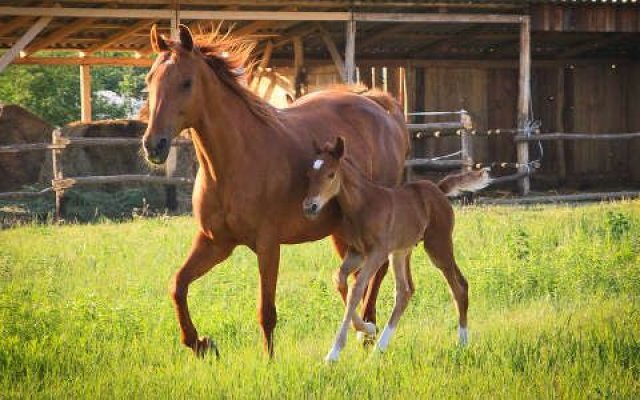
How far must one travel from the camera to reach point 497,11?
70.8 ft

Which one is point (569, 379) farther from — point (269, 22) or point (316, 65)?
point (316, 65)

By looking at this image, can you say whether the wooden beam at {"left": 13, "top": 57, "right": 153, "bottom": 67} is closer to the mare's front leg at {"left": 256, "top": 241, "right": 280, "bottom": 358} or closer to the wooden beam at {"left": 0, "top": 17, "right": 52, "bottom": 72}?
the wooden beam at {"left": 0, "top": 17, "right": 52, "bottom": 72}

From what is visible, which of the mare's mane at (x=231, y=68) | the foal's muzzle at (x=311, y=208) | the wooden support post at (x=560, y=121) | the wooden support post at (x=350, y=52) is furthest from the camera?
the wooden support post at (x=560, y=121)

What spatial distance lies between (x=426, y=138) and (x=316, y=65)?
2899mm

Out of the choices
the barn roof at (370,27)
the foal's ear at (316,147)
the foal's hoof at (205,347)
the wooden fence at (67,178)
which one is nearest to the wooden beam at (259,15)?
the barn roof at (370,27)

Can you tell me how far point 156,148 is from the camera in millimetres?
7180

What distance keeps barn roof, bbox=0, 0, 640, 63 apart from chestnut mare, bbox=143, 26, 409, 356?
9.51 metres

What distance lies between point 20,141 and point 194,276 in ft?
45.3

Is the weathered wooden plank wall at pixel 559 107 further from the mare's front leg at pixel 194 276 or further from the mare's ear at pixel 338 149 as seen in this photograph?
the mare's front leg at pixel 194 276

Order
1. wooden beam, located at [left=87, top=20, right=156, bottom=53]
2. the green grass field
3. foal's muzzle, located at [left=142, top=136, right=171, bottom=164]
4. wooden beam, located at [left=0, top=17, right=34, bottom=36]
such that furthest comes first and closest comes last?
1. wooden beam, located at [left=87, top=20, right=156, bottom=53]
2. wooden beam, located at [left=0, top=17, right=34, bottom=36]
3. foal's muzzle, located at [left=142, top=136, right=171, bottom=164]
4. the green grass field

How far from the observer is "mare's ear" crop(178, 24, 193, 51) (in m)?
7.57

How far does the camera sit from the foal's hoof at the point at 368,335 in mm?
8375

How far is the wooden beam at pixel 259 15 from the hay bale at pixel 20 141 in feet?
13.8

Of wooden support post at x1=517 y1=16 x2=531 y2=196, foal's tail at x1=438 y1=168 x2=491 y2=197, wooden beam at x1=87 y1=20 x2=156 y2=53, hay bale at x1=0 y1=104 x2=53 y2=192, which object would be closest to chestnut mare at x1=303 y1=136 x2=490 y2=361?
foal's tail at x1=438 y1=168 x2=491 y2=197
